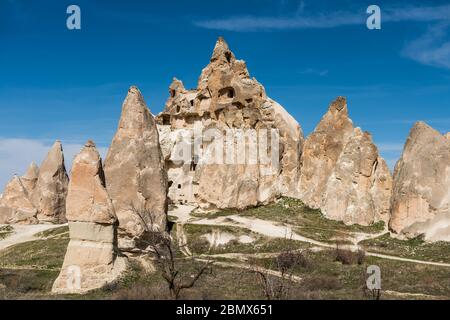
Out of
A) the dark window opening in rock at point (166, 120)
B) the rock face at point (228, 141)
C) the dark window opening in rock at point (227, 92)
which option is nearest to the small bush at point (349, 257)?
the rock face at point (228, 141)

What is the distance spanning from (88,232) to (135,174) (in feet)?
33.5

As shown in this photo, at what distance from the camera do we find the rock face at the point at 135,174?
1217 inches

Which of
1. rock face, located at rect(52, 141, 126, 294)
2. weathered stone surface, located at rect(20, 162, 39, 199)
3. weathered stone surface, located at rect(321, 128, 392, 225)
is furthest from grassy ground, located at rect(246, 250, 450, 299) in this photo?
weathered stone surface, located at rect(20, 162, 39, 199)

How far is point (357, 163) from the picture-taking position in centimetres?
4056

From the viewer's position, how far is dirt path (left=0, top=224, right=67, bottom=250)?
38237 millimetres

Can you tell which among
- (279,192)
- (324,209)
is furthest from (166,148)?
(324,209)

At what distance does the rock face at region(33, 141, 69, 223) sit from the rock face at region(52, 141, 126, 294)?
2831cm

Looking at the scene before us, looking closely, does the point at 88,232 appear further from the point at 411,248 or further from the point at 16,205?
the point at 16,205

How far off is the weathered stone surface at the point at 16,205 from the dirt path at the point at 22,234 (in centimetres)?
128

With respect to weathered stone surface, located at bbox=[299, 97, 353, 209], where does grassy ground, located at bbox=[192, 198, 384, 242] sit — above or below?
below

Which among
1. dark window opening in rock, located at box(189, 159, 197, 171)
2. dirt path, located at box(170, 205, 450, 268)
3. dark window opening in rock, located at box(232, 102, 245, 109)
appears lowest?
dirt path, located at box(170, 205, 450, 268)

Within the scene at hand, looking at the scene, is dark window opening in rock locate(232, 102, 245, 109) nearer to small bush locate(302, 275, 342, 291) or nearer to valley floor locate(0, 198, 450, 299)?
valley floor locate(0, 198, 450, 299)

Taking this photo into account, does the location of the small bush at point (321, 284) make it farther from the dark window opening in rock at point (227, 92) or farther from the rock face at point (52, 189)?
the rock face at point (52, 189)

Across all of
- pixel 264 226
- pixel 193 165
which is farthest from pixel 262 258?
pixel 193 165
